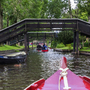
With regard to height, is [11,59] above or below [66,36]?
below

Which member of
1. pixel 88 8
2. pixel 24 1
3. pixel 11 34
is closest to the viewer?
pixel 11 34

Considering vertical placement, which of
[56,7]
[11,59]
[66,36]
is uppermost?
[56,7]

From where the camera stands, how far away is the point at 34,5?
152 ft

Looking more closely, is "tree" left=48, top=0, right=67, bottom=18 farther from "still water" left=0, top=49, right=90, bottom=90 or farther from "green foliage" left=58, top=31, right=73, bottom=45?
"still water" left=0, top=49, right=90, bottom=90

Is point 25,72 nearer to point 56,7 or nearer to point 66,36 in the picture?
point 66,36

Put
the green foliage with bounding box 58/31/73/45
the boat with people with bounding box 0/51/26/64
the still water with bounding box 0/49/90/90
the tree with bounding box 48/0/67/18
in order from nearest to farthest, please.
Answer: the still water with bounding box 0/49/90/90 < the boat with people with bounding box 0/51/26/64 < the green foliage with bounding box 58/31/73/45 < the tree with bounding box 48/0/67/18

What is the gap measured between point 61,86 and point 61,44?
41596 mm

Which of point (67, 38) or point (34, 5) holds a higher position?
point (34, 5)

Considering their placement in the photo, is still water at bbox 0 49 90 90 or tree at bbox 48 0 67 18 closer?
still water at bbox 0 49 90 90

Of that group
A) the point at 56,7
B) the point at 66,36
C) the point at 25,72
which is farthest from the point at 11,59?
the point at 56,7

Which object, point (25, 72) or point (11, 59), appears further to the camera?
point (11, 59)

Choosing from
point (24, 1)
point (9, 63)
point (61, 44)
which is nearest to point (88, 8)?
point (24, 1)

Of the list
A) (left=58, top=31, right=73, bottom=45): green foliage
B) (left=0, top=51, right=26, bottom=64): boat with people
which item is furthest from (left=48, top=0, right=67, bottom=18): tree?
(left=0, top=51, right=26, bottom=64): boat with people

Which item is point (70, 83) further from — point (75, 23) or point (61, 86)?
point (75, 23)
